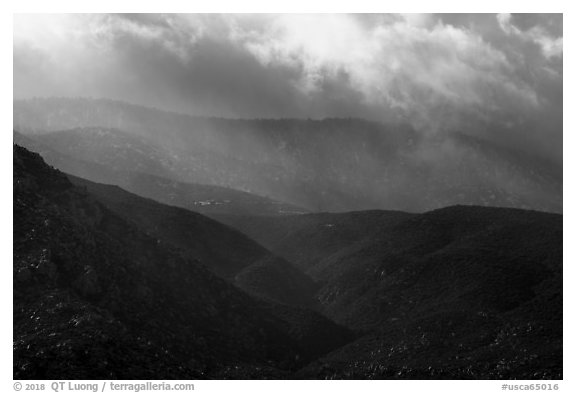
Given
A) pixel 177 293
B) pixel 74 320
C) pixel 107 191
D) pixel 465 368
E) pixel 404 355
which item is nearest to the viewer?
pixel 74 320

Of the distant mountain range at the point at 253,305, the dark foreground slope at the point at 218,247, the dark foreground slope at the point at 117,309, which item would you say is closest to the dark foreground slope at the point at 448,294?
the distant mountain range at the point at 253,305

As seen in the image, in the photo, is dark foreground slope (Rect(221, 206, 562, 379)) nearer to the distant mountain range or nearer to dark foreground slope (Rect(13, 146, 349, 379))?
the distant mountain range

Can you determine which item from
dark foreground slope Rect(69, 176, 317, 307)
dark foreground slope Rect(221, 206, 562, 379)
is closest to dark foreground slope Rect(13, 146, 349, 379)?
dark foreground slope Rect(221, 206, 562, 379)

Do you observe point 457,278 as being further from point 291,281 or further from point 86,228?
point 86,228

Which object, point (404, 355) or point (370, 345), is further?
point (370, 345)

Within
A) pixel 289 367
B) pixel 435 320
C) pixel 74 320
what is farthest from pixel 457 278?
pixel 74 320

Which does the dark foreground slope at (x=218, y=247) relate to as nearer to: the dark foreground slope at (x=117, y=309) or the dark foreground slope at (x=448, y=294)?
the dark foreground slope at (x=448, y=294)

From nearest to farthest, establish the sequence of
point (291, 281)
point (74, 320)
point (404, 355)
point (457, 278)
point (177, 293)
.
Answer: point (74, 320), point (404, 355), point (177, 293), point (457, 278), point (291, 281)
